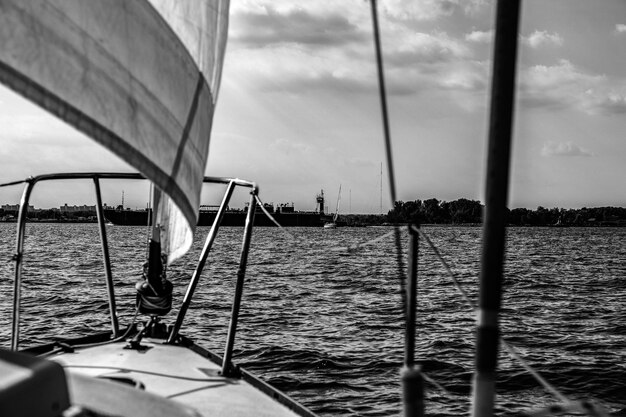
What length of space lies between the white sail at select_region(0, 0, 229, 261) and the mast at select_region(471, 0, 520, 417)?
1434 millimetres

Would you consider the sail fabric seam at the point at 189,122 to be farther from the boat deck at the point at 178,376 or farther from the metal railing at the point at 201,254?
the metal railing at the point at 201,254

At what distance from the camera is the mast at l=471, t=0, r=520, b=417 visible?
2217mm

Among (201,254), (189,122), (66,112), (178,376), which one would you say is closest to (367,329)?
(201,254)

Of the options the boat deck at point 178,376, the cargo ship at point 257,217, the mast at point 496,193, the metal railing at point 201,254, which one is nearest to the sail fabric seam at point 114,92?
the boat deck at point 178,376

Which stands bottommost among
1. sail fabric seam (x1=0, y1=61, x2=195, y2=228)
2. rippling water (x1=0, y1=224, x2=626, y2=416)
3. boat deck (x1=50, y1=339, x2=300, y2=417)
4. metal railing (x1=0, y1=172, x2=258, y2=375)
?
rippling water (x1=0, y1=224, x2=626, y2=416)

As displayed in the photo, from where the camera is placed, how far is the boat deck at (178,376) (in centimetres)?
405

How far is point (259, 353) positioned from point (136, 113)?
1256 centimetres

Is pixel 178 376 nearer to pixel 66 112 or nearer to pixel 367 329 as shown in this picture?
pixel 66 112

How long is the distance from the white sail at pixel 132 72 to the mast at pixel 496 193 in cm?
143

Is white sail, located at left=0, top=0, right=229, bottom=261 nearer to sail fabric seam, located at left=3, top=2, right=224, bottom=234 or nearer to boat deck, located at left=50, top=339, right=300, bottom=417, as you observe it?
sail fabric seam, located at left=3, top=2, right=224, bottom=234

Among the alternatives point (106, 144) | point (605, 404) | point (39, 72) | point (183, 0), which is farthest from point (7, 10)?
point (605, 404)

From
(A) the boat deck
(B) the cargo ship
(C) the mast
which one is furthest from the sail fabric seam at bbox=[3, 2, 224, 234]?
(B) the cargo ship

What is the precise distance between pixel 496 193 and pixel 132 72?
1.61 metres

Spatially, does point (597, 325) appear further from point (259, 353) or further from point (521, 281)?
point (521, 281)
